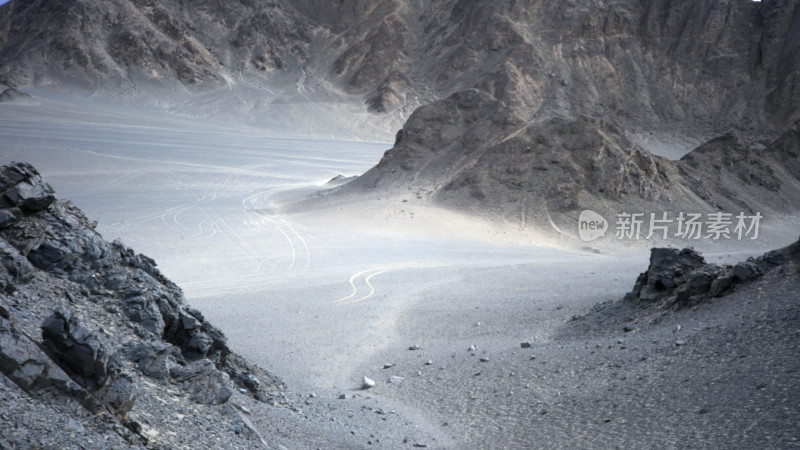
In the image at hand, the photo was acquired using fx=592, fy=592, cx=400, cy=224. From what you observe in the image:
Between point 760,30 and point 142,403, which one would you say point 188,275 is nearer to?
point 142,403

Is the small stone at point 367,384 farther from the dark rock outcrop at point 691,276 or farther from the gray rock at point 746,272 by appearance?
the gray rock at point 746,272

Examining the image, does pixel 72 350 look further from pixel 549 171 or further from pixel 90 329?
pixel 549 171

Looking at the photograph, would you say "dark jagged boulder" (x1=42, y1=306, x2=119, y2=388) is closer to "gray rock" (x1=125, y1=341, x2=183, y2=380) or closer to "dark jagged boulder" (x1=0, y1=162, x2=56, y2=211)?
"gray rock" (x1=125, y1=341, x2=183, y2=380)

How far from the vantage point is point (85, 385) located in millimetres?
3666

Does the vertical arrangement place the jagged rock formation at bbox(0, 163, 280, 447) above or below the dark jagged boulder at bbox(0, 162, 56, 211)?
below

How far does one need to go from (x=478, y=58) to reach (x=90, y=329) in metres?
71.3

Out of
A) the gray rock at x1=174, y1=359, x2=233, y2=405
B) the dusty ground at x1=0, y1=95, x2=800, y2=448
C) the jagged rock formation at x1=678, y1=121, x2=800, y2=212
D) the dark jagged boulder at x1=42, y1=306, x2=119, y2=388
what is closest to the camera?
the dark jagged boulder at x1=42, y1=306, x2=119, y2=388

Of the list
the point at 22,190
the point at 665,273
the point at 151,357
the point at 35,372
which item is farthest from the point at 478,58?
the point at 35,372

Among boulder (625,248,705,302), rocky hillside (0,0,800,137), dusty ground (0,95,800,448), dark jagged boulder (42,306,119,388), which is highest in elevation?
rocky hillside (0,0,800,137)

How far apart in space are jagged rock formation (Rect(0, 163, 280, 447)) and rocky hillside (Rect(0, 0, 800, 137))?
59943mm

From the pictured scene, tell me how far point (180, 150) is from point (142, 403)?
131ft

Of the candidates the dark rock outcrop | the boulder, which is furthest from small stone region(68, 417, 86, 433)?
the boulder

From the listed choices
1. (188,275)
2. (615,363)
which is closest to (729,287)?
(615,363)

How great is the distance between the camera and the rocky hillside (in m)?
64.6
